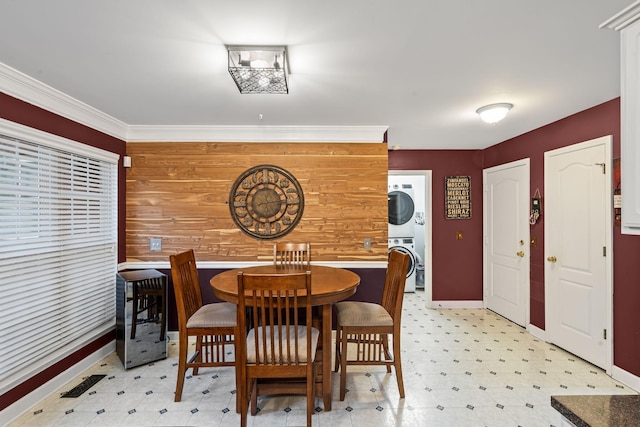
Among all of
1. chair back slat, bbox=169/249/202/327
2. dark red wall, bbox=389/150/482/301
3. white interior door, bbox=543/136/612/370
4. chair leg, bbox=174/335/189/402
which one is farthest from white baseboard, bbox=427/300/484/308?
chair leg, bbox=174/335/189/402

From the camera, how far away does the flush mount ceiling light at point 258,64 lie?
5.96ft

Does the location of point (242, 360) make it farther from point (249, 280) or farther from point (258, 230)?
point (258, 230)

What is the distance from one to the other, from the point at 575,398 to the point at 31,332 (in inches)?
126

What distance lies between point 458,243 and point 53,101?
15.8ft

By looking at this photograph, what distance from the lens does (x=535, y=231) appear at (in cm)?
358

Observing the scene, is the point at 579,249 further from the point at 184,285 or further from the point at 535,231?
the point at 184,285

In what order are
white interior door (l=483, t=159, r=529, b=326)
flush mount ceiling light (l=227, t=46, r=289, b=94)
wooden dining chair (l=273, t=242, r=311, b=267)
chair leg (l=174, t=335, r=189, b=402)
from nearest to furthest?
flush mount ceiling light (l=227, t=46, r=289, b=94) < chair leg (l=174, t=335, r=189, b=402) < wooden dining chair (l=273, t=242, r=311, b=267) < white interior door (l=483, t=159, r=529, b=326)

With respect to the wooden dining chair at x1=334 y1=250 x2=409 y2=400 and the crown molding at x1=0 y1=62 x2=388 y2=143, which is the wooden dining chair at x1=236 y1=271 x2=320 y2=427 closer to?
the wooden dining chair at x1=334 y1=250 x2=409 y2=400

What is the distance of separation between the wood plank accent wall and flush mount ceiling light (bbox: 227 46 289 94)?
1.46 m

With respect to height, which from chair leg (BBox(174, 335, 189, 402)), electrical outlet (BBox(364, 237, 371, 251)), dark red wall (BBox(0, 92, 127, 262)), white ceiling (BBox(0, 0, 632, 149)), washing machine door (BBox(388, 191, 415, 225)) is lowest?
chair leg (BBox(174, 335, 189, 402))

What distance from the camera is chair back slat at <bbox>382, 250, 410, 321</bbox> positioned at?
7.69ft

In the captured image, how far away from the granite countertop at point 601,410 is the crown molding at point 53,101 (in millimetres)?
3310

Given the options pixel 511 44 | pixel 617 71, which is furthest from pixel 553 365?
pixel 511 44

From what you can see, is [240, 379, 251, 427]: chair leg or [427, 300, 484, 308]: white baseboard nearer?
[240, 379, 251, 427]: chair leg
